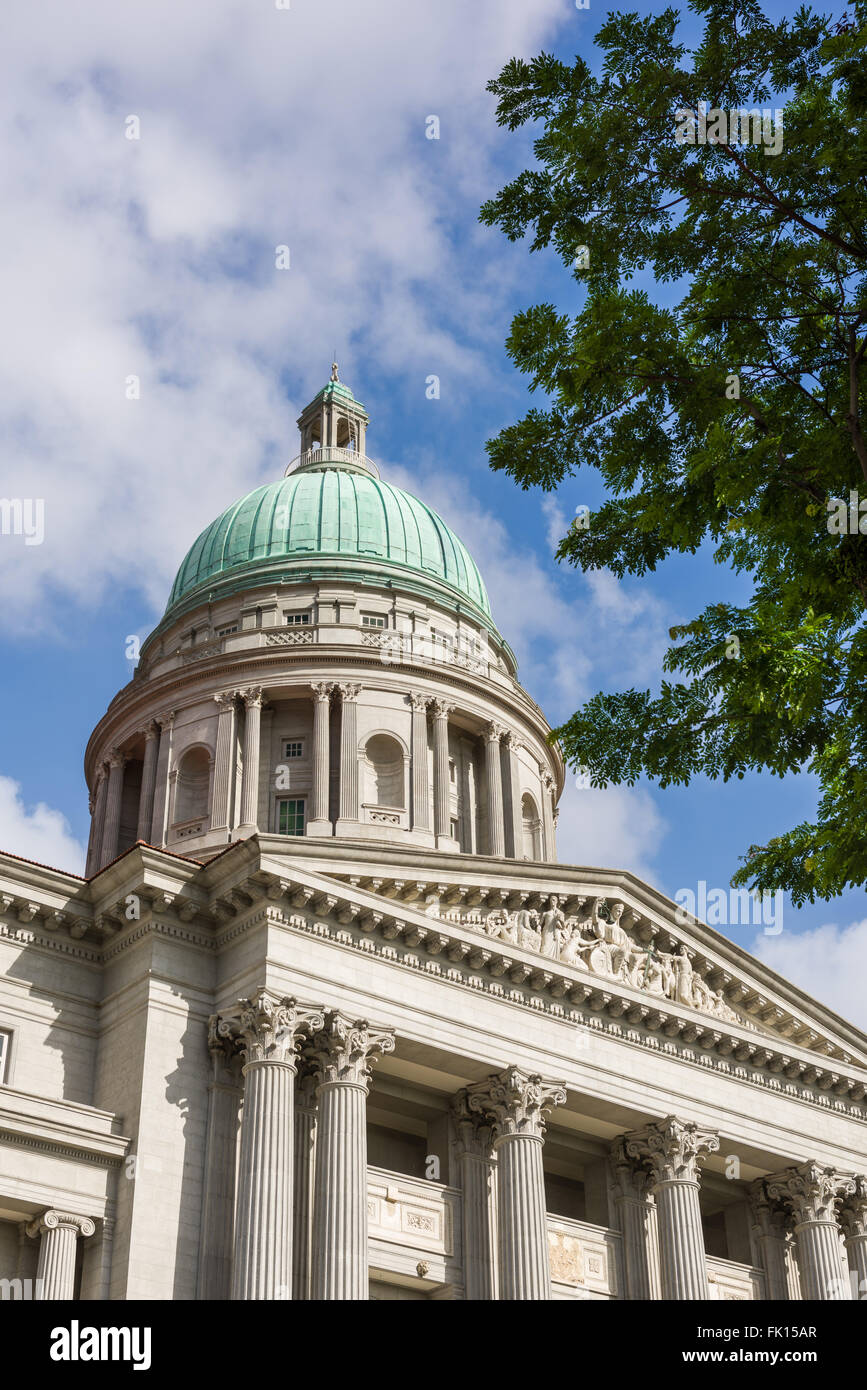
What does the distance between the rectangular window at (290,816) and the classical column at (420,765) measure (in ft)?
12.5

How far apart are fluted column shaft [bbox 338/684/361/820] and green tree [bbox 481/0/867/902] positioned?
32.0 m

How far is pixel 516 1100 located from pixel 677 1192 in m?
4.75

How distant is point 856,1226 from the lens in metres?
36.5

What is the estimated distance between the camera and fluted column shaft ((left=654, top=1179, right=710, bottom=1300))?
32000 millimetres

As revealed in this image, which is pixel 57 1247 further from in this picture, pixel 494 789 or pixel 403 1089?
pixel 494 789

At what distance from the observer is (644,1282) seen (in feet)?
109

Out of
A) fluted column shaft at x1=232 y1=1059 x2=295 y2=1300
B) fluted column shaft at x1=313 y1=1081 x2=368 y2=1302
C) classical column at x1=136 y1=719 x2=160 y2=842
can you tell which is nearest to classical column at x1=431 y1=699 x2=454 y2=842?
classical column at x1=136 y1=719 x2=160 y2=842

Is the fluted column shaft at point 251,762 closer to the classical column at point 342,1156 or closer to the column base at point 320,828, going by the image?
the column base at point 320,828

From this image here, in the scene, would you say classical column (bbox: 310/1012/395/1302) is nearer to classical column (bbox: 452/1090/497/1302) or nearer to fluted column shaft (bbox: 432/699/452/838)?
classical column (bbox: 452/1090/497/1302)

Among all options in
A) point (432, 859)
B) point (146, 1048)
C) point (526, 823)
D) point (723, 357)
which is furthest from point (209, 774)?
point (723, 357)

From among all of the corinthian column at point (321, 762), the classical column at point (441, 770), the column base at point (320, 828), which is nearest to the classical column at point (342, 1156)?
the column base at point (320, 828)

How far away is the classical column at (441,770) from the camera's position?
5009cm

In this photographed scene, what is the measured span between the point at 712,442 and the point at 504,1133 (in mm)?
19322
